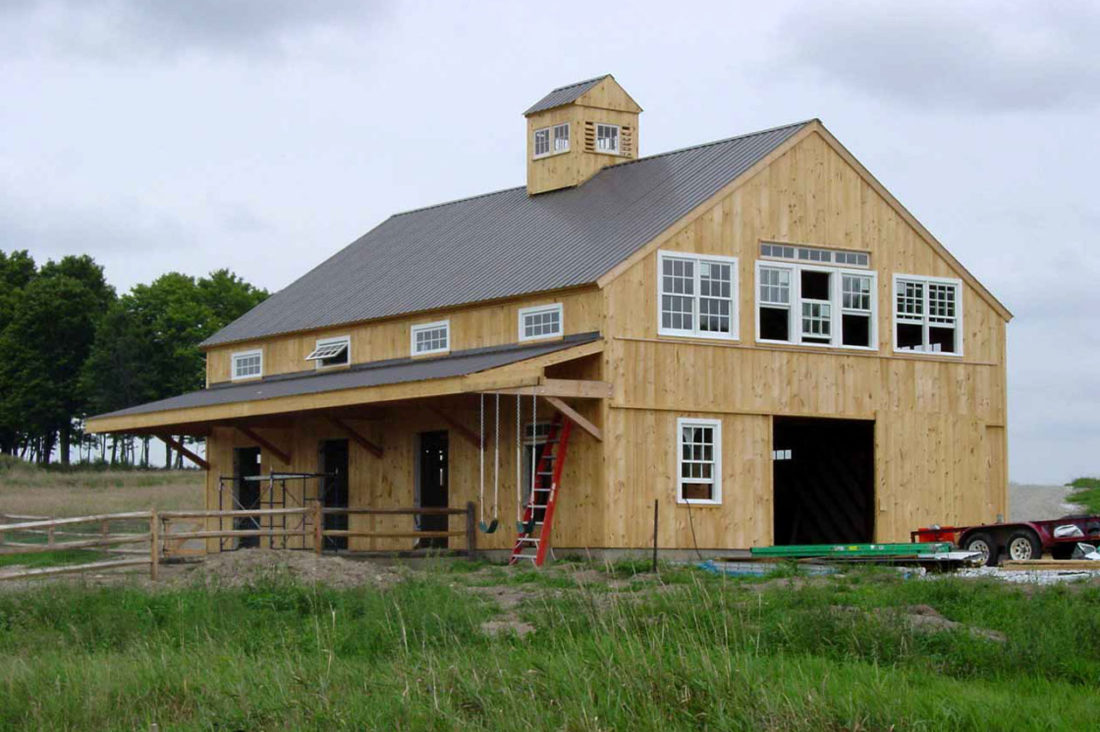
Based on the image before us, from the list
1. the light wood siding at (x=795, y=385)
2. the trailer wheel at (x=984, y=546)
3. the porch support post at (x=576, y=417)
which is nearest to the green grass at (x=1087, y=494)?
the light wood siding at (x=795, y=385)

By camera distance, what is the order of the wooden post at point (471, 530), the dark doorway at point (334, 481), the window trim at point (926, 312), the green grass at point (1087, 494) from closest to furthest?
1. the wooden post at point (471, 530)
2. the window trim at point (926, 312)
3. the dark doorway at point (334, 481)
4. the green grass at point (1087, 494)

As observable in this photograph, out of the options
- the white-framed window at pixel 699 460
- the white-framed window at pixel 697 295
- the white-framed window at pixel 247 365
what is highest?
the white-framed window at pixel 697 295

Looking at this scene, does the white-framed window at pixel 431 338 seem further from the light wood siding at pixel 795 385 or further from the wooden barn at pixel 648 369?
the light wood siding at pixel 795 385

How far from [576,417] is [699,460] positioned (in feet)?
10.4

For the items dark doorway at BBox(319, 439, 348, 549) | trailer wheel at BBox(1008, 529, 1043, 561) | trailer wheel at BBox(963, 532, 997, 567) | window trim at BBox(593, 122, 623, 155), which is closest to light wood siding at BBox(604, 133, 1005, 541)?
trailer wheel at BBox(963, 532, 997, 567)

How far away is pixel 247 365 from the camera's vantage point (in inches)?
1559

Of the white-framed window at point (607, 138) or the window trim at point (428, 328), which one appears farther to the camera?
the white-framed window at point (607, 138)

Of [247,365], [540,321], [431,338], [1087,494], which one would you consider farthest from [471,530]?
[1087,494]

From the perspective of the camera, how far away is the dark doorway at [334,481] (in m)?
35.4

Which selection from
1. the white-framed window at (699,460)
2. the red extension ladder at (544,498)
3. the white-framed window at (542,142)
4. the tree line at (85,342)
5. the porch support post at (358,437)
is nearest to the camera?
the red extension ladder at (544,498)

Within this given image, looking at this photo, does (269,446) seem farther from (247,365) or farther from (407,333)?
(407,333)

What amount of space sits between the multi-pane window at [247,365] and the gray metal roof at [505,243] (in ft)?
1.43

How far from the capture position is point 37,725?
616 inches

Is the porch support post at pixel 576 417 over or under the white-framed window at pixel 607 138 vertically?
under
